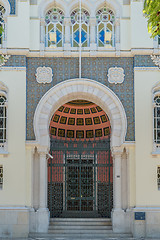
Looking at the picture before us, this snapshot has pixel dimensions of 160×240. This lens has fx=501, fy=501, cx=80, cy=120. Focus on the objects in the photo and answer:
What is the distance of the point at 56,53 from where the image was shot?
2003 cm

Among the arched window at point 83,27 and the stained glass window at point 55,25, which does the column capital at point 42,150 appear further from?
the arched window at point 83,27

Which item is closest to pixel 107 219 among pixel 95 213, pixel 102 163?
pixel 95 213

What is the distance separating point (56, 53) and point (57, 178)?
6.09 m

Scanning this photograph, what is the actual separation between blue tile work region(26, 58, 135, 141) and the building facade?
0.13ft

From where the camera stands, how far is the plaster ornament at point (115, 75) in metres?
19.9

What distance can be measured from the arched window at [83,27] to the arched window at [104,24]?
1.49 feet

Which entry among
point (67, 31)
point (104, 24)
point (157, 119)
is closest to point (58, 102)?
point (67, 31)

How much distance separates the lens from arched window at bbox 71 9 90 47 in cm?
2048

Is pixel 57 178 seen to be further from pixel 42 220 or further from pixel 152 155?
pixel 152 155

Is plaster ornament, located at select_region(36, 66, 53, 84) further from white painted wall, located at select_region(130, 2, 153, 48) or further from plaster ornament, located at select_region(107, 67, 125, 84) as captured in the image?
white painted wall, located at select_region(130, 2, 153, 48)

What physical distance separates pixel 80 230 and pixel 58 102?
516cm

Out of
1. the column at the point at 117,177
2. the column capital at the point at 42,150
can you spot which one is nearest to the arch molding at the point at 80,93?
the column capital at the point at 42,150

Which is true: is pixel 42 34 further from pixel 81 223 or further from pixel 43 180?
pixel 81 223

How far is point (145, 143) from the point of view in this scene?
1939 cm
